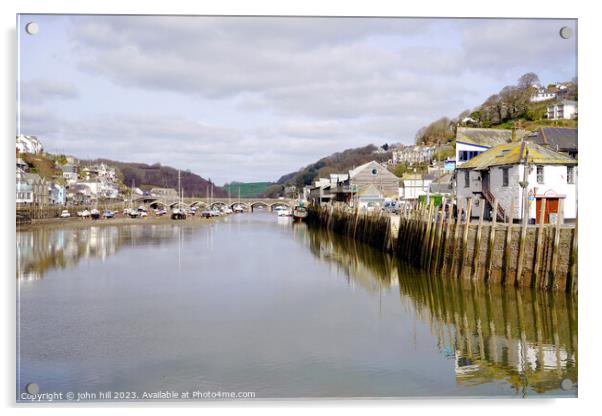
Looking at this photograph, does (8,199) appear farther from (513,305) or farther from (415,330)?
(513,305)

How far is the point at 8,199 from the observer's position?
9.79 meters

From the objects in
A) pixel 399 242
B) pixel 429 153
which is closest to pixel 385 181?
pixel 429 153

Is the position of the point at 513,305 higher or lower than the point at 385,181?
lower

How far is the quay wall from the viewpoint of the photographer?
18.5 m

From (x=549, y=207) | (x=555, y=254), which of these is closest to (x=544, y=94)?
(x=549, y=207)

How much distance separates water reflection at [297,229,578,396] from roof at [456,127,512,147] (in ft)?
43.1

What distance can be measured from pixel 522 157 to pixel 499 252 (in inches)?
265

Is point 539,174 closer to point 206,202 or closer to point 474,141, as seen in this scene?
point 474,141

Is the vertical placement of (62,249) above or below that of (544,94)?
below

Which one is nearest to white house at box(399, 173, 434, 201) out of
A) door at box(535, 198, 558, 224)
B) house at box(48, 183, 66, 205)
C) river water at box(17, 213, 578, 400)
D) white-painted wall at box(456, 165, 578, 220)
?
white-painted wall at box(456, 165, 578, 220)

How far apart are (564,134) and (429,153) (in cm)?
8257

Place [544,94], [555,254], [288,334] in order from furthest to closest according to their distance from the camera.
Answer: [544,94]
[555,254]
[288,334]

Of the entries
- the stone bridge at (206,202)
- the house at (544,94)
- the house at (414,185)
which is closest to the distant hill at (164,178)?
the stone bridge at (206,202)

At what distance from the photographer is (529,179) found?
2558 cm
